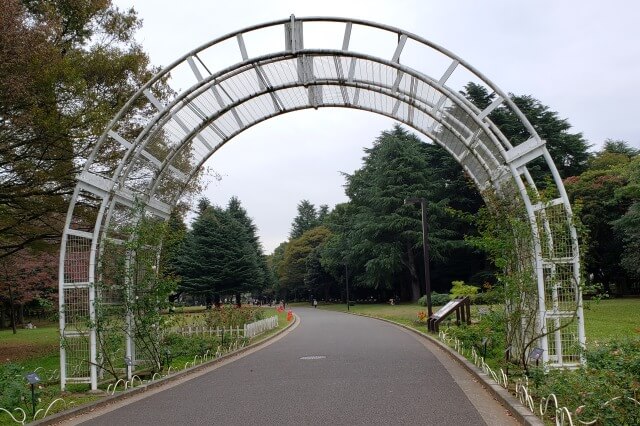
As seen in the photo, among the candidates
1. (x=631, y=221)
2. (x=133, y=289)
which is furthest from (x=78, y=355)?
(x=631, y=221)

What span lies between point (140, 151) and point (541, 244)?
7.60m

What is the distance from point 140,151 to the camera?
11.4m

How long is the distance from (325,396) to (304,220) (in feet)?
323

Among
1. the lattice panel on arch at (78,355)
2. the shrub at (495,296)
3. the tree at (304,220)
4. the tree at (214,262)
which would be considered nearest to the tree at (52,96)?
the lattice panel on arch at (78,355)

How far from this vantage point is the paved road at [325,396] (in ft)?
24.2

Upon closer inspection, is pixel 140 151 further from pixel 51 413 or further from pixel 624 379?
pixel 624 379

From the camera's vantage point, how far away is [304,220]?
10738 centimetres

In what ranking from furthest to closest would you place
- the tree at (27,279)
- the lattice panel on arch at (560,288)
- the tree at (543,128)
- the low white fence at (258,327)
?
the tree at (543,128) < the tree at (27,279) < the low white fence at (258,327) < the lattice panel on arch at (560,288)

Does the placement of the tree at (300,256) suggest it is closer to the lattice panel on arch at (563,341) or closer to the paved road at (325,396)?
the paved road at (325,396)

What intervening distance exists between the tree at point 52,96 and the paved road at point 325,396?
6.68m

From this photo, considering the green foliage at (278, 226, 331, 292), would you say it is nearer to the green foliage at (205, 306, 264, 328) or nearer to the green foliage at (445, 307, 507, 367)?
the green foliage at (205, 306, 264, 328)

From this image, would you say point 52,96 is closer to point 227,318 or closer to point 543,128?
point 227,318

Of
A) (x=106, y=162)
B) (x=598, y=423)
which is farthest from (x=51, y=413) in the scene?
(x=106, y=162)

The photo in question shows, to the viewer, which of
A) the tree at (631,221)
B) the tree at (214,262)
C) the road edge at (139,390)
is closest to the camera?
the road edge at (139,390)
